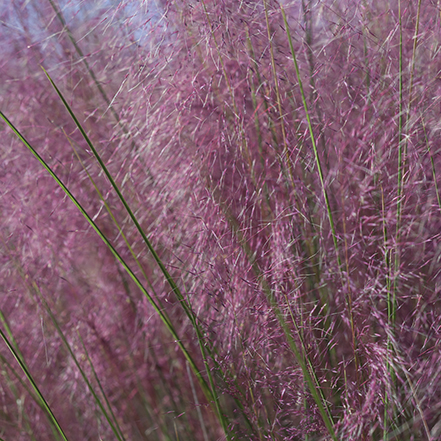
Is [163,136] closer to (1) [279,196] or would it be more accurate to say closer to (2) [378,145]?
(1) [279,196]

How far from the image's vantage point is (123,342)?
121 cm

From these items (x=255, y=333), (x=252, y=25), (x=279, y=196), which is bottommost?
(x=255, y=333)

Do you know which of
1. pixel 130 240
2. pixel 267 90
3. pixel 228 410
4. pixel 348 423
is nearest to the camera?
pixel 348 423

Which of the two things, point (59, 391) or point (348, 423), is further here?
point (59, 391)

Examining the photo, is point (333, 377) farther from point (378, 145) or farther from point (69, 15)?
point (69, 15)

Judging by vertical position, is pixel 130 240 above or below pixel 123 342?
above

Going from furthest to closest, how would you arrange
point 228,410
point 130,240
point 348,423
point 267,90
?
1. point 130,240
2. point 228,410
3. point 267,90
4. point 348,423

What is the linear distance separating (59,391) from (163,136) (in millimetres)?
738

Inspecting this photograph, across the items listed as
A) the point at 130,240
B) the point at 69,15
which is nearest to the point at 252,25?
the point at 69,15

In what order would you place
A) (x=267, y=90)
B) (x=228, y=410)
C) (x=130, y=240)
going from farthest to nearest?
1. (x=130, y=240)
2. (x=228, y=410)
3. (x=267, y=90)

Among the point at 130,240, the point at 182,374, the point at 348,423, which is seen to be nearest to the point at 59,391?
the point at 182,374

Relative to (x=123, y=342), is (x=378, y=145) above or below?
above

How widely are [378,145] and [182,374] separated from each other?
0.77 m

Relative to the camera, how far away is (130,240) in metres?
1.13
